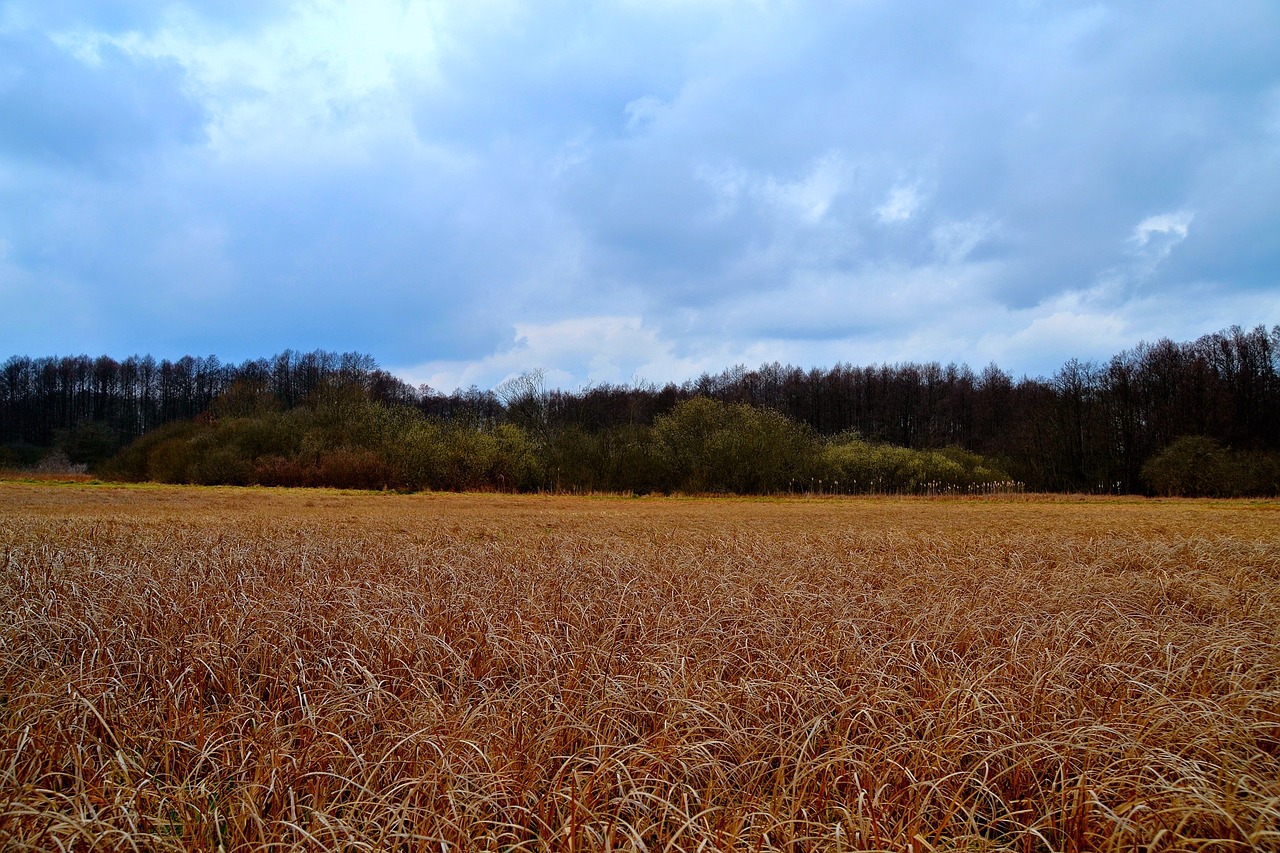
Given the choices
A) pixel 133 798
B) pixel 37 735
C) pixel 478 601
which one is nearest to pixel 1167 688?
pixel 478 601

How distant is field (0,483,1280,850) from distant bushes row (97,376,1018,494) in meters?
27.7

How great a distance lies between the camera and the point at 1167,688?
148 inches

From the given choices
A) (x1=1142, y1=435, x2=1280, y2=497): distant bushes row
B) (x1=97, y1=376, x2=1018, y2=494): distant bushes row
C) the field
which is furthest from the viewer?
(x1=97, y1=376, x2=1018, y2=494): distant bushes row

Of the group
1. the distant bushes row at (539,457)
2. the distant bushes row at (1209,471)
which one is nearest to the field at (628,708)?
the distant bushes row at (539,457)

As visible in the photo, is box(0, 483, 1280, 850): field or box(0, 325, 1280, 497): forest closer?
box(0, 483, 1280, 850): field

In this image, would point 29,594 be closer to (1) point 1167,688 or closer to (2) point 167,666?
(2) point 167,666

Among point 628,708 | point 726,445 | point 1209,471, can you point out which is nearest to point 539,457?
point 726,445

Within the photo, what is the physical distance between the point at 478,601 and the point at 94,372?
277 feet

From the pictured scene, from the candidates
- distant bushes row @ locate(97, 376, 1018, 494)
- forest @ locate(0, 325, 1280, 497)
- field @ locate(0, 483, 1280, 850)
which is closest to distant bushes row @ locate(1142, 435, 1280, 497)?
forest @ locate(0, 325, 1280, 497)

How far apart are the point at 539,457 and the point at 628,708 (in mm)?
33074

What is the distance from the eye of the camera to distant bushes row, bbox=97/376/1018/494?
34531 mm

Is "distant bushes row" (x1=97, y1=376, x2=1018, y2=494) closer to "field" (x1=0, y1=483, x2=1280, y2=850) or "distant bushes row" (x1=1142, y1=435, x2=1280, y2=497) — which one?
"distant bushes row" (x1=1142, y1=435, x2=1280, y2=497)

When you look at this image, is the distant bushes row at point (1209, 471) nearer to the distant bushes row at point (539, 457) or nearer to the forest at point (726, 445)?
the forest at point (726, 445)

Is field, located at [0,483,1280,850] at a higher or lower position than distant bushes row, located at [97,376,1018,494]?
lower
